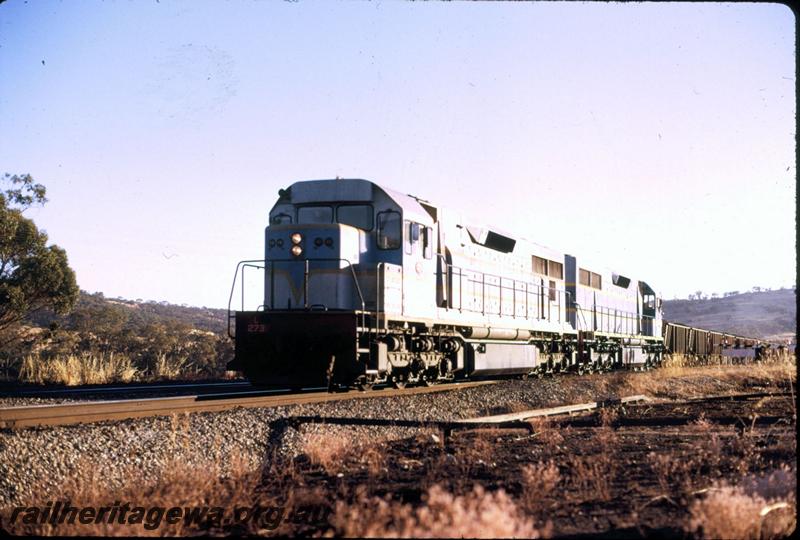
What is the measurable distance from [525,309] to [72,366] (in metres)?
11.1

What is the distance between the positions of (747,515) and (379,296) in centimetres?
841

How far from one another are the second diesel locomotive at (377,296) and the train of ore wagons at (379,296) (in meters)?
0.02

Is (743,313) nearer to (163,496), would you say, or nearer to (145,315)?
(145,315)

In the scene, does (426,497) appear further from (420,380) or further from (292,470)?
(420,380)

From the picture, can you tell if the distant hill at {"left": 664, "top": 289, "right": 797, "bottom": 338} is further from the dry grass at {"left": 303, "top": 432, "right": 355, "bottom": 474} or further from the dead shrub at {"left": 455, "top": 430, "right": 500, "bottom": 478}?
the dry grass at {"left": 303, "top": 432, "right": 355, "bottom": 474}

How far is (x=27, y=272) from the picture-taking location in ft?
71.3

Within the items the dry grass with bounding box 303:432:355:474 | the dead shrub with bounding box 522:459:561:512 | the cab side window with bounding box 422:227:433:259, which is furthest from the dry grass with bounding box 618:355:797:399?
the dead shrub with bounding box 522:459:561:512

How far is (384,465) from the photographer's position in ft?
24.9

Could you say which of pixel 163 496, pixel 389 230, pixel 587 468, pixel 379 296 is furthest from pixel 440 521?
pixel 389 230

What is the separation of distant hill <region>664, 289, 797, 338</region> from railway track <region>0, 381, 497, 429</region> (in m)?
102

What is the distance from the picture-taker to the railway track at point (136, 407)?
9.04m

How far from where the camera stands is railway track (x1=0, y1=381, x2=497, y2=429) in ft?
29.7

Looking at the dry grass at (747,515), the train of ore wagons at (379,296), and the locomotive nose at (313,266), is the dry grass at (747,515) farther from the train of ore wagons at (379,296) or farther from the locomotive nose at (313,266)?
the locomotive nose at (313,266)

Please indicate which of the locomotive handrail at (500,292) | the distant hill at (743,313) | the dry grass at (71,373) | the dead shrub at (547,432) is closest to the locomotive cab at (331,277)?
the locomotive handrail at (500,292)
